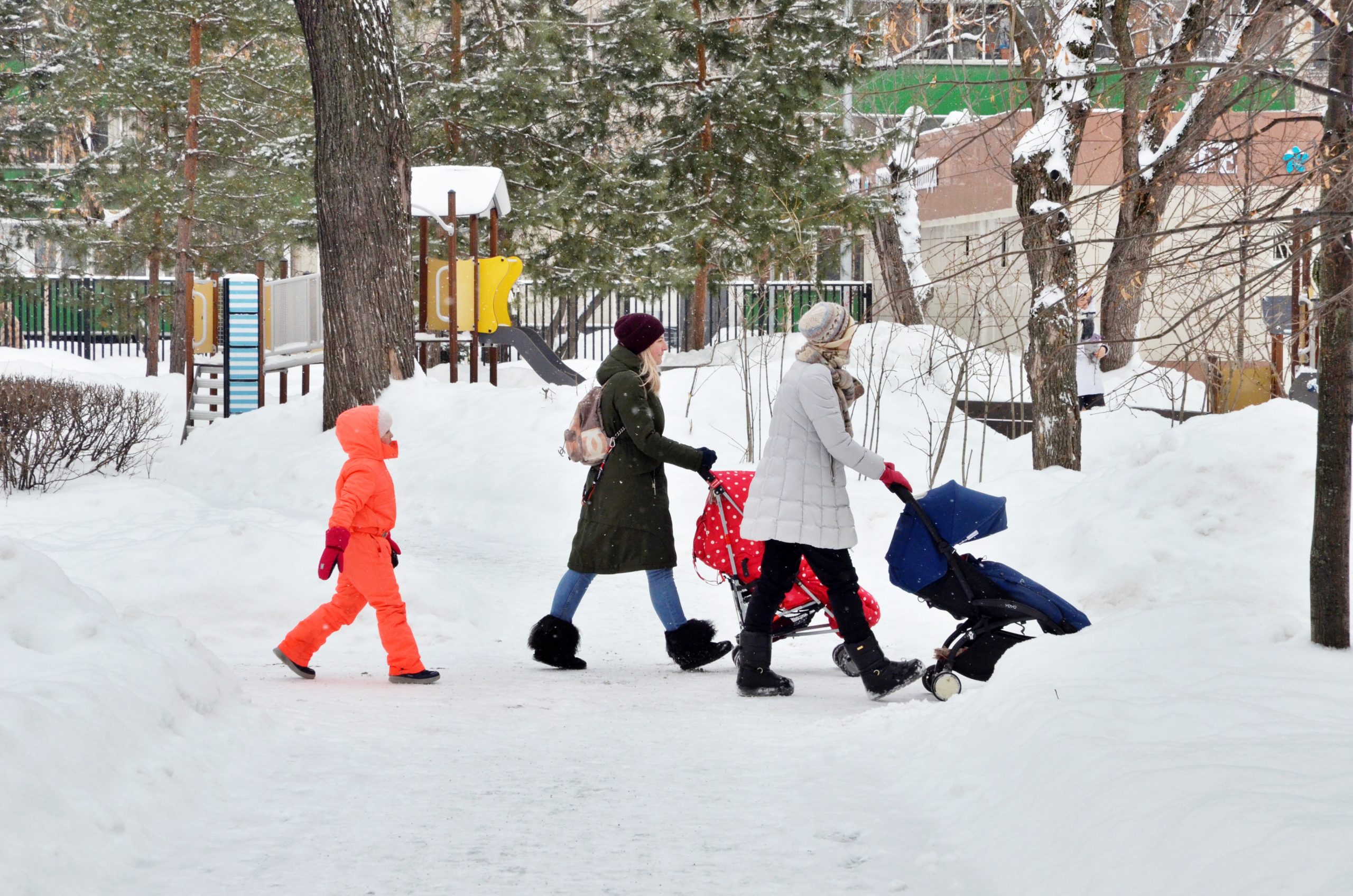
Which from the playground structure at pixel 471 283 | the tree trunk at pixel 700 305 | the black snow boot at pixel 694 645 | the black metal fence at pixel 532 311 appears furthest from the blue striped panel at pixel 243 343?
the black snow boot at pixel 694 645

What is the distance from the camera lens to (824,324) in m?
5.98

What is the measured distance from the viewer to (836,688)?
639 cm

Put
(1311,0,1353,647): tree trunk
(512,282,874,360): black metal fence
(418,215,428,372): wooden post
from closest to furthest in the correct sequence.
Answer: (1311,0,1353,647): tree trunk, (418,215,428,372): wooden post, (512,282,874,360): black metal fence

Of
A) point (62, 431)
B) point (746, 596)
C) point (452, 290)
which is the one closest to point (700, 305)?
point (452, 290)

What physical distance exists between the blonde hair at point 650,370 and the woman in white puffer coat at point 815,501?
936mm

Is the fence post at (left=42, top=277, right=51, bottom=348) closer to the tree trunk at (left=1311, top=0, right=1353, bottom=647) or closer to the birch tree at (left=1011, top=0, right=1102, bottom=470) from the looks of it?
the birch tree at (left=1011, top=0, right=1102, bottom=470)

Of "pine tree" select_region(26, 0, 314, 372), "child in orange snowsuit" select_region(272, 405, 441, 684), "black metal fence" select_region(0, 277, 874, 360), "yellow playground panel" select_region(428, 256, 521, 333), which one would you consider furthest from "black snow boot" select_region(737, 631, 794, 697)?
"pine tree" select_region(26, 0, 314, 372)

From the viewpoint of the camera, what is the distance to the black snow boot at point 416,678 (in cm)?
632

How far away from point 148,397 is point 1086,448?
33.8 feet

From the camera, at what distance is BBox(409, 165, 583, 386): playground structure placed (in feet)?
55.7

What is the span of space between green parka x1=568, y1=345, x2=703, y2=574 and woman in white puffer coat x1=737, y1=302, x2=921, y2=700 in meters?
0.76

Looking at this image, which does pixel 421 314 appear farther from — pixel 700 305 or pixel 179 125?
pixel 179 125

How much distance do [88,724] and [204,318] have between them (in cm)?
1660

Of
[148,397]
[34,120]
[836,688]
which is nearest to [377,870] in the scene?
[836,688]
